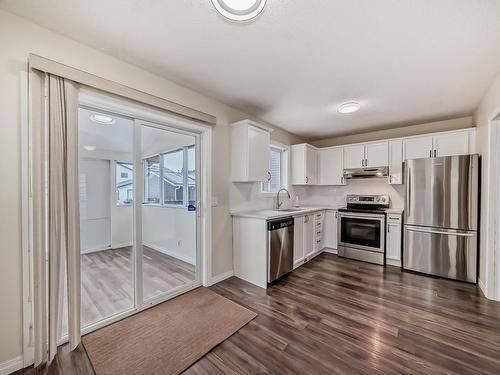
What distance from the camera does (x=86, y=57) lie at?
75.4 inches

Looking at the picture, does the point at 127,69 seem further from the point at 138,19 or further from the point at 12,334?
the point at 12,334

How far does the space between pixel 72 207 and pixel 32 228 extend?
27 cm

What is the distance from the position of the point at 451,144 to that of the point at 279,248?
10.8 feet

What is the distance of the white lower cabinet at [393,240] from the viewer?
3.72 metres

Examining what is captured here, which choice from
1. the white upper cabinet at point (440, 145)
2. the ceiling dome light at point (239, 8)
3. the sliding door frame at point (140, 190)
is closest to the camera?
the ceiling dome light at point (239, 8)

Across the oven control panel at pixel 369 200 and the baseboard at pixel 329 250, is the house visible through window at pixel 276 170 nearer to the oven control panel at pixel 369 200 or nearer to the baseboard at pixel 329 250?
the oven control panel at pixel 369 200

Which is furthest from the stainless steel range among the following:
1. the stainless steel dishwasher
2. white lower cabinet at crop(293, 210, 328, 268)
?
the stainless steel dishwasher

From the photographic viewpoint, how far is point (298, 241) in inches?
145

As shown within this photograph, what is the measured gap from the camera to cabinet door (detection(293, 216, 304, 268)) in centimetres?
358

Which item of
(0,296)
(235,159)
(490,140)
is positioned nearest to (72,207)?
(0,296)

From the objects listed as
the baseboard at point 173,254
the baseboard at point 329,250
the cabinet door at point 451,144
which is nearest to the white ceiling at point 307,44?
the cabinet door at point 451,144

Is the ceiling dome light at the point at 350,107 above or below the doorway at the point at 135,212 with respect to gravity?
above

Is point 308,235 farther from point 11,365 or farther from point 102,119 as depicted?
point 11,365

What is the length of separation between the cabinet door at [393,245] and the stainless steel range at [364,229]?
96 millimetres
